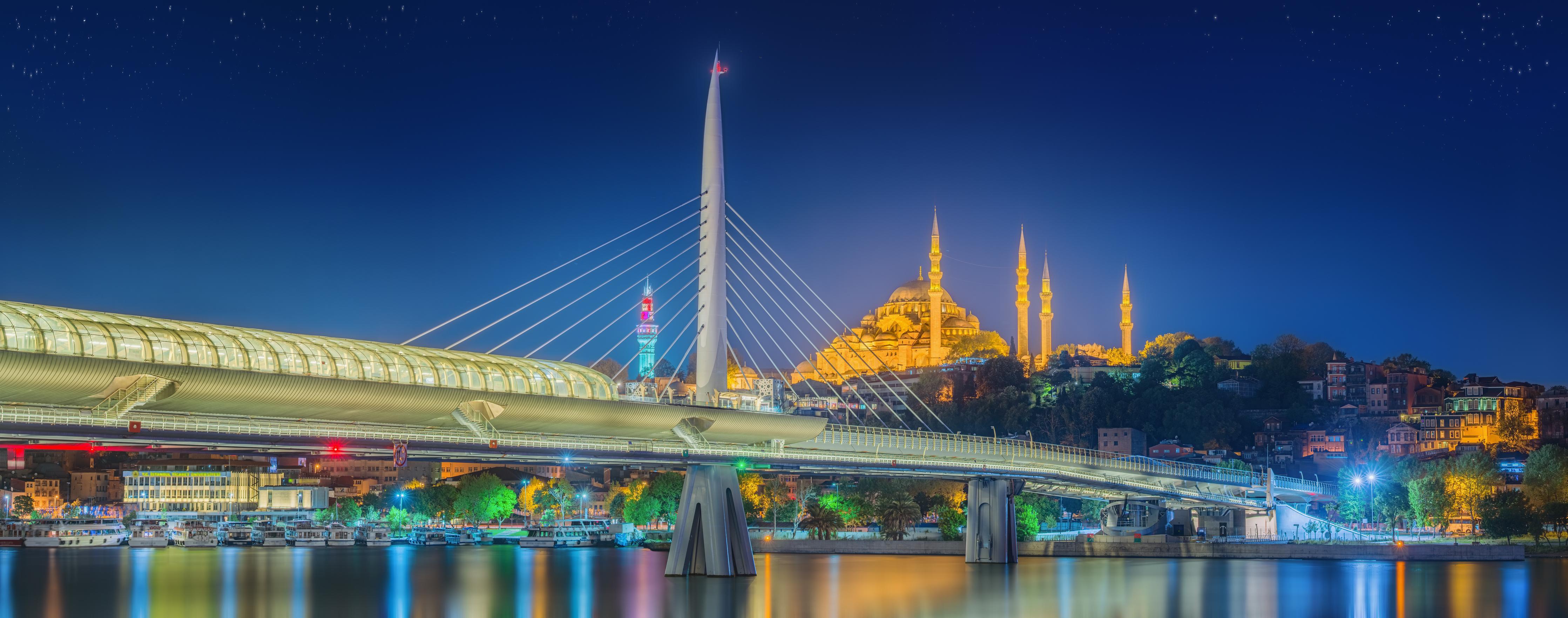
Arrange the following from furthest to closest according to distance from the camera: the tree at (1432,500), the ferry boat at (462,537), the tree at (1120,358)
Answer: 1. the tree at (1120,358)
2. the ferry boat at (462,537)
3. the tree at (1432,500)

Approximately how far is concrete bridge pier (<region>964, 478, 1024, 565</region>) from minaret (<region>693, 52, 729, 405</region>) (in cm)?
1819

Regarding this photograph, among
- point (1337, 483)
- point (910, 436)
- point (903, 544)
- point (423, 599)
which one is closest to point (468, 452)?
point (423, 599)

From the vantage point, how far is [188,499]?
137 metres

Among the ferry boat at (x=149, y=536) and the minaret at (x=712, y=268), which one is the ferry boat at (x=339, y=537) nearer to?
the ferry boat at (x=149, y=536)

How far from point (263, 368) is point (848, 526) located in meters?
64.8

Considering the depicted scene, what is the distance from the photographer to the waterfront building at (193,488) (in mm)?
135750

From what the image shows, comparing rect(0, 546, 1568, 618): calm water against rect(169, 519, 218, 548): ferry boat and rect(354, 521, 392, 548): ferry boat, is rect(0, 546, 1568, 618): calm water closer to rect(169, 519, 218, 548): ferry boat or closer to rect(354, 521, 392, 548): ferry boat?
rect(354, 521, 392, 548): ferry boat

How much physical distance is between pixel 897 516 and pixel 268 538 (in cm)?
4920

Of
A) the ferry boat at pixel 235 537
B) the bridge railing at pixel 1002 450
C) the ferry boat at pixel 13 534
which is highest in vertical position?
the bridge railing at pixel 1002 450

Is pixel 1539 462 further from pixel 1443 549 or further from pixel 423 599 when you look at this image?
pixel 423 599

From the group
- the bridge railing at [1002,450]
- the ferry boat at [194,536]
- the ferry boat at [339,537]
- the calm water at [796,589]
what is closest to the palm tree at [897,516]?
the calm water at [796,589]

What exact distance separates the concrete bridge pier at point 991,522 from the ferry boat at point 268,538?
6037 cm

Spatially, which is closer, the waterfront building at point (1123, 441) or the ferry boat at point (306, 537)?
the ferry boat at point (306, 537)

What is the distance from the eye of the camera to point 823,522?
8975 centimetres
